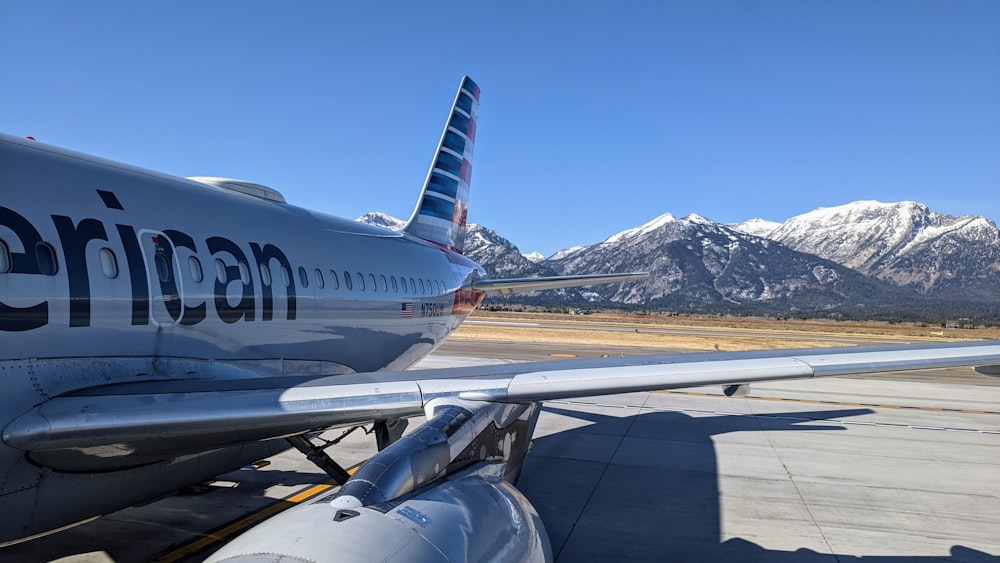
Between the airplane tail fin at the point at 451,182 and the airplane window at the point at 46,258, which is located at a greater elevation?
the airplane tail fin at the point at 451,182

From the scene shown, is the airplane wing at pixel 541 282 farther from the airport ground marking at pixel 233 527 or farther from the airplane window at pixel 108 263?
the airplane window at pixel 108 263

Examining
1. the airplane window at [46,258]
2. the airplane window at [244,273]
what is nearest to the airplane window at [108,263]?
the airplane window at [46,258]

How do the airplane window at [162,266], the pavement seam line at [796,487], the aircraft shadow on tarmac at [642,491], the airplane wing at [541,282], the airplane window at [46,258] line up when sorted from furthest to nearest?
the airplane wing at [541,282]
the pavement seam line at [796,487]
the aircraft shadow on tarmac at [642,491]
the airplane window at [162,266]
the airplane window at [46,258]

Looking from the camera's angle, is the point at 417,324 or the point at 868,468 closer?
the point at 868,468

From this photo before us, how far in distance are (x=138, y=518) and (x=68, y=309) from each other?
4.49 metres

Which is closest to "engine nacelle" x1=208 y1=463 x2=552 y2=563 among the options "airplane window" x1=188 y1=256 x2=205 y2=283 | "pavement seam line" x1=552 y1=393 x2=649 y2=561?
"pavement seam line" x1=552 y1=393 x2=649 y2=561

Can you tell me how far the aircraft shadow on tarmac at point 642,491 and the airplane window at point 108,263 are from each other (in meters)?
5.34

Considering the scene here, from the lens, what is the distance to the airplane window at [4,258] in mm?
5018

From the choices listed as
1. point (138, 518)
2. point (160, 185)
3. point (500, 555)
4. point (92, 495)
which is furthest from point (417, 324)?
point (500, 555)

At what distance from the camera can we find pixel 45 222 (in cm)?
543

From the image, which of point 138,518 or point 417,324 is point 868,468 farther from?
point 138,518

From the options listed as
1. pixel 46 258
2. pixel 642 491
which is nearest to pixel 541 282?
pixel 642 491

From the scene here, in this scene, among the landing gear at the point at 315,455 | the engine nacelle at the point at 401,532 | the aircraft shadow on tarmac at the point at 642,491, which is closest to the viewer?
the engine nacelle at the point at 401,532

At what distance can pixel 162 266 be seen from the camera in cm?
648
